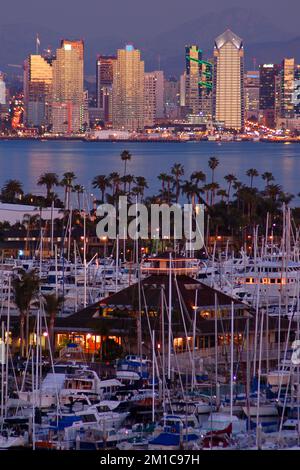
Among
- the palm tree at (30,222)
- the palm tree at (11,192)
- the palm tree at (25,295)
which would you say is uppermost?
the palm tree at (11,192)

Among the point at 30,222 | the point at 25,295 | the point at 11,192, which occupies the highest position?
the point at 11,192

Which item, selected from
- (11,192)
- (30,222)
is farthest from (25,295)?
(11,192)

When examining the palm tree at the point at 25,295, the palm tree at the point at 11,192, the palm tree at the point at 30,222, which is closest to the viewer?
the palm tree at the point at 25,295

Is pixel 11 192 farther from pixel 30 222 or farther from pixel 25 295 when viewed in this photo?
pixel 25 295

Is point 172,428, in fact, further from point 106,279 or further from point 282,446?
point 106,279

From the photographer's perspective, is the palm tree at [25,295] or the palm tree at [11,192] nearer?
the palm tree at [25,295]

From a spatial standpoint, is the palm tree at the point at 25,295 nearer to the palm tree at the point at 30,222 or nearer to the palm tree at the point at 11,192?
the palm tree at the point at 30,222

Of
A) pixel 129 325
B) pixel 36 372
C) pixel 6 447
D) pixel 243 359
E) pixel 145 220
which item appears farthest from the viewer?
pixel 145 220

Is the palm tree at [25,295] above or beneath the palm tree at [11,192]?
beneath

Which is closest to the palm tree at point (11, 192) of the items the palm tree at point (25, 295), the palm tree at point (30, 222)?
the palm tree at point (30, 222)

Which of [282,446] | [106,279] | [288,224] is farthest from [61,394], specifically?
[288,224]

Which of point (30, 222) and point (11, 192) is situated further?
point (11, 192)
